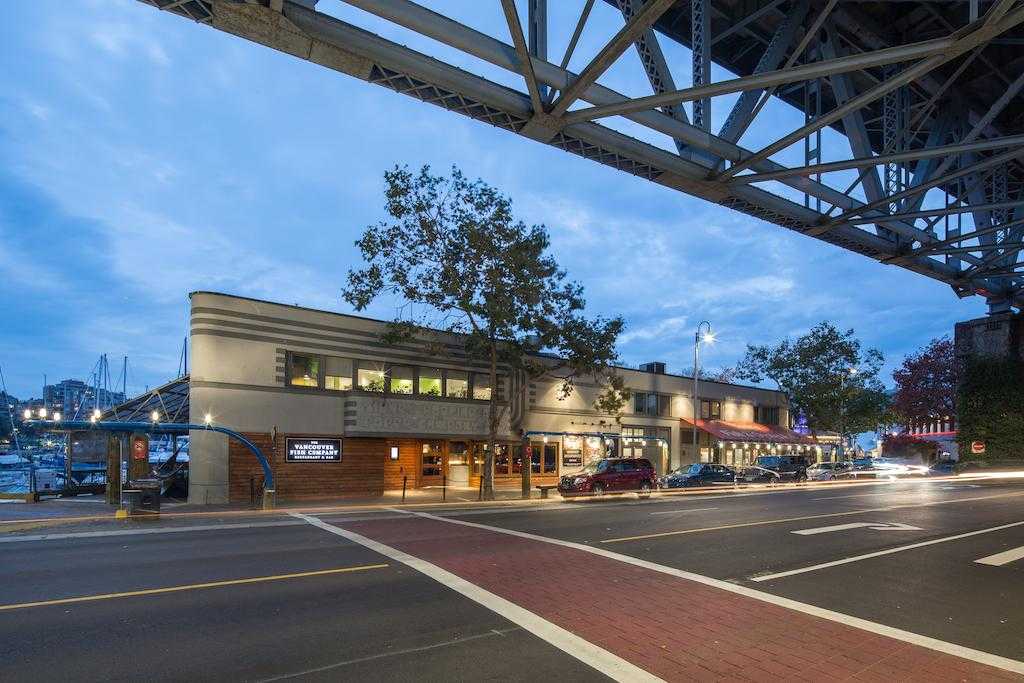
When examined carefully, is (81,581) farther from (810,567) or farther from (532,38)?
(810,567)

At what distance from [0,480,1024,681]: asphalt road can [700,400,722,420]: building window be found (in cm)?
2585

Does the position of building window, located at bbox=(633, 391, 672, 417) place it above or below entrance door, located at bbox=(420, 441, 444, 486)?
above

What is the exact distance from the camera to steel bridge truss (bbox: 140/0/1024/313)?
7.82 metres

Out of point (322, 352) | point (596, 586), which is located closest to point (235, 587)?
point (596, 586)

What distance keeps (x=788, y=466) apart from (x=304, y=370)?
92.9 ft

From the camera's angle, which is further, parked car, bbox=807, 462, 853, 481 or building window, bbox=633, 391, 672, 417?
parked car, bbox=807, 462, 853, 481

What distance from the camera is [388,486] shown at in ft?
91.2

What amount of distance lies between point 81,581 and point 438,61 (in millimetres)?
9133

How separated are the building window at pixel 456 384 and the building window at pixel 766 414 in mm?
26401

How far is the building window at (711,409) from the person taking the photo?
42719 mm

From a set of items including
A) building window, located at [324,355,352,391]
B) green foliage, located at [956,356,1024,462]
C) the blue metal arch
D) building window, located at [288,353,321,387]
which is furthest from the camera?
green foliage, located at [956,356,1024,462]

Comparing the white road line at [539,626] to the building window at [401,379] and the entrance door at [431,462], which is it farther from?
the entrance door at [431,462]

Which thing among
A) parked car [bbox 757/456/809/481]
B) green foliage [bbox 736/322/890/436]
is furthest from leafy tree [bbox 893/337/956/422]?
parked car [bbox 757/456/809/481]

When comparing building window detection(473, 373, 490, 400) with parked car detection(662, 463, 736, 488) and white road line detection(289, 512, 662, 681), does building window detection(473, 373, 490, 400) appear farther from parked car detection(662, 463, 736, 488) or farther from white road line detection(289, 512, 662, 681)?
white road line detection(289, 512, 662, 681)
